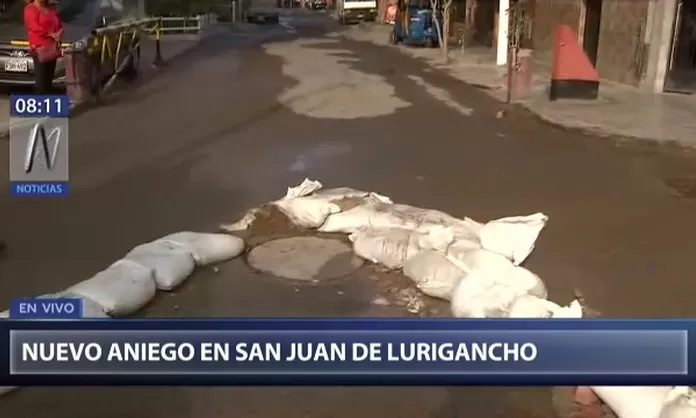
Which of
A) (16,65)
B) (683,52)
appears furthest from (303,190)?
(683,52)

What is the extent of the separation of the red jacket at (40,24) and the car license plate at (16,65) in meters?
2.37

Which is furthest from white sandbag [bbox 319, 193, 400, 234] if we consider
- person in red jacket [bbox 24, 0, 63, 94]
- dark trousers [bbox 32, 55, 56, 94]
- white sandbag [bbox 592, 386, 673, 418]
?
dark trousers [bbox 32, 55, 56, 94]

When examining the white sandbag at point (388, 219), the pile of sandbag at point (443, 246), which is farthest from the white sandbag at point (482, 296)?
the white sandbag at point (388, 219)

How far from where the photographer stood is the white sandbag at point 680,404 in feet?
10.6

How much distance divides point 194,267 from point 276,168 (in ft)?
10.2

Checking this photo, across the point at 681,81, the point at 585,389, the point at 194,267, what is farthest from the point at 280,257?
the point at 681,81

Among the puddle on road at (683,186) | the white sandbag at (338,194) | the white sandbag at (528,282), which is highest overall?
the white sandbag at (338,194)

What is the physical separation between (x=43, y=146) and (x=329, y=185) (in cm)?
331

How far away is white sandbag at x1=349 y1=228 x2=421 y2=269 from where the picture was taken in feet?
17.8

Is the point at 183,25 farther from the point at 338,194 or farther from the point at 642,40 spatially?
the point at 338,194

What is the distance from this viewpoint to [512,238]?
17.5 feet

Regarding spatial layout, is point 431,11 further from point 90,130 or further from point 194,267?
point 194,267

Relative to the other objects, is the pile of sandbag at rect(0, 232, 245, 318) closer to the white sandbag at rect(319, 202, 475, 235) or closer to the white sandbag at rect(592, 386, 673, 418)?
the white sandbag at rect(319, 202, 475, 235)

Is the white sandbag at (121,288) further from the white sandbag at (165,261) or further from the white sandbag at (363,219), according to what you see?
the white sandbag at (363,219)
